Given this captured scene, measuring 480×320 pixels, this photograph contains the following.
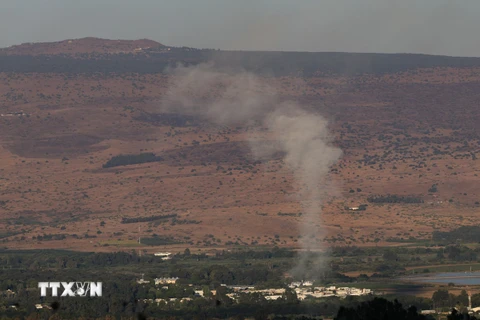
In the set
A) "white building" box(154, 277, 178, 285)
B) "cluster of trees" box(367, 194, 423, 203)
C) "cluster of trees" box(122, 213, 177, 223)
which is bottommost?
"white building" box(154, 277, 178, 285)

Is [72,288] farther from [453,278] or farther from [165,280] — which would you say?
[453,278]

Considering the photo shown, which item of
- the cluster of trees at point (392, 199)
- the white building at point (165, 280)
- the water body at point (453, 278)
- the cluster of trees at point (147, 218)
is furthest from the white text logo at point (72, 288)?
the cluster of trees at point (392, 199)

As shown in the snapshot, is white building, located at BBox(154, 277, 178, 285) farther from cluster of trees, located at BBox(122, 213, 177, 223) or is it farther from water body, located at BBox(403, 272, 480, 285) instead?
cluster of trees, located at BBox(122, 213, 177, 223)

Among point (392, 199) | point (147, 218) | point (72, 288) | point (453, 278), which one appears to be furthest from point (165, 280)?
point (392, 199)

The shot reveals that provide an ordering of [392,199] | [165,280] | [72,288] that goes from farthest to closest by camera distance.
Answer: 1. [392,199]
2. [165,280]
3. [72,288]

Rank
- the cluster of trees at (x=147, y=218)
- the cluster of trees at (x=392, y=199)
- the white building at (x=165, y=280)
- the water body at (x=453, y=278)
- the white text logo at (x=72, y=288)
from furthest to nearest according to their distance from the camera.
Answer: the cluster of trees at (x=392, y=199) < the cluster of trees at (x=147, y=218) < the white building at (x=165, y=280) < the water body at (x=453, y=278) < the white text logo at (x=72, y=288)

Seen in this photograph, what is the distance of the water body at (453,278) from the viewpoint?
118562mm

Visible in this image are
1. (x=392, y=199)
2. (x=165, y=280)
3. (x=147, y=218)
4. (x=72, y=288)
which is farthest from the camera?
(x=392, y=199)

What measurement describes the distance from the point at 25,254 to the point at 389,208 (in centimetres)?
5578

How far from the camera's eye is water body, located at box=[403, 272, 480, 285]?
11856 centimetres

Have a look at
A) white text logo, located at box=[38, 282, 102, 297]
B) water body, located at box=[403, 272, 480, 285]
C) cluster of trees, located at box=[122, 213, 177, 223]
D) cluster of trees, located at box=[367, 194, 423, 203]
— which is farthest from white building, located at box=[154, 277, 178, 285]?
cluster of trees, located at box=[367, 194, 423, 203]

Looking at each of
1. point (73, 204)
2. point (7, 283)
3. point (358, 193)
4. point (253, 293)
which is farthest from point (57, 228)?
point (253, 293)

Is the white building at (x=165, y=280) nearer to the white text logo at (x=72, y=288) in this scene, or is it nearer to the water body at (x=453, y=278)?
the white text logo at (x=72, y=288)

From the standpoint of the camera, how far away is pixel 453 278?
402 ft
